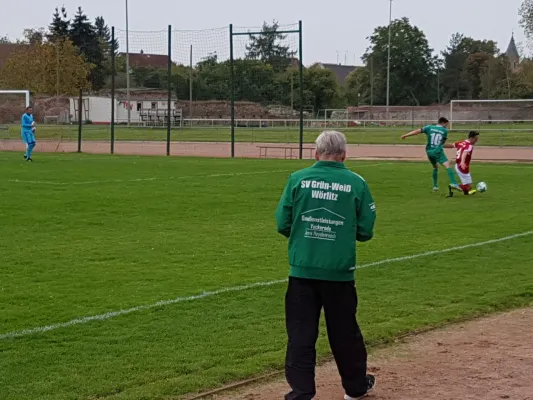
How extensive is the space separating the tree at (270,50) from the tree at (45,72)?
36110mm

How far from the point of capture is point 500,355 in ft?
22.7

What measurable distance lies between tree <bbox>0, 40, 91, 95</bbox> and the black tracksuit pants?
65722 millimetres

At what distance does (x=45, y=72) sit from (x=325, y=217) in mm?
68750

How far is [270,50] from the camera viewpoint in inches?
1407

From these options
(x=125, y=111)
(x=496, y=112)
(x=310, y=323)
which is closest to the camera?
(x=310, y=323)

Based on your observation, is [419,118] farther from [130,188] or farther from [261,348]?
[261,348]

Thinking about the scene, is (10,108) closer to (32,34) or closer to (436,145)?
(436,145)

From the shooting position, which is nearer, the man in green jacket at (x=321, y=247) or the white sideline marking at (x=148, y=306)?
the man in green jacket at (x=321, y=247)

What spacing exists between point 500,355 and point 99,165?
22.9m

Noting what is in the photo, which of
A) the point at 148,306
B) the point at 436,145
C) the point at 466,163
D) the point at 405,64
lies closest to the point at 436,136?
the point at 436,145

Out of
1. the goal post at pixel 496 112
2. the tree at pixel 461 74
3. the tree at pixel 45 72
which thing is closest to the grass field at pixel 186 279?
the goal post at pixel 496 112

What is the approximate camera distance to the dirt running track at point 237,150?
37281 millimetres

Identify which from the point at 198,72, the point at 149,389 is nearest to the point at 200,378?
the point at 149,389

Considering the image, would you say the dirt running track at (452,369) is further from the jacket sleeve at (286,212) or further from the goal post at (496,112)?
the goal post at (496,112)
